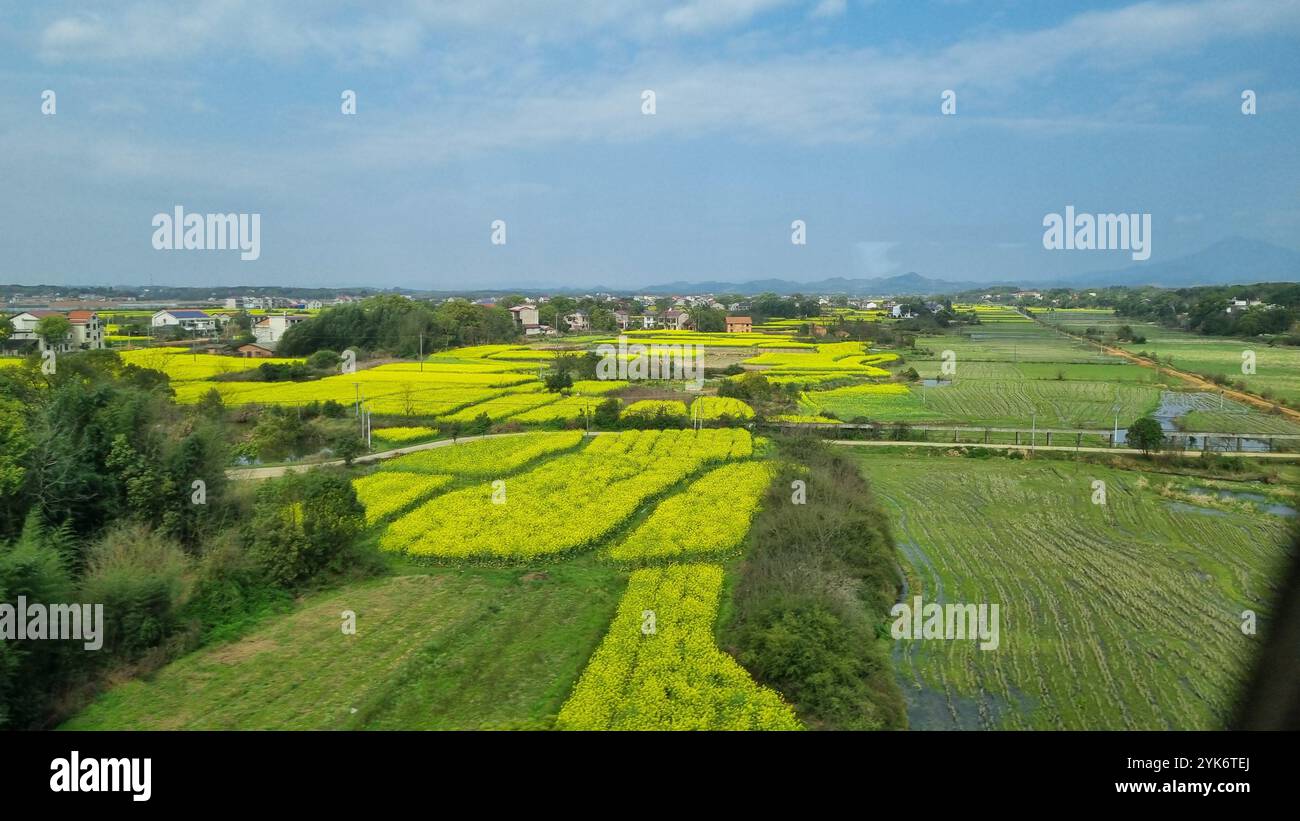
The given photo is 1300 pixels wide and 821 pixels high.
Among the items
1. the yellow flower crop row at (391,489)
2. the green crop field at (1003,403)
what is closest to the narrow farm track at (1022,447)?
the green crop field at (1003,403)

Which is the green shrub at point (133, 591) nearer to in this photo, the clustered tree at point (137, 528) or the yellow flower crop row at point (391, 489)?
the clustered tree at point (137, 528)

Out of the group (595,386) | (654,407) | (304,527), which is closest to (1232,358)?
(654,407)

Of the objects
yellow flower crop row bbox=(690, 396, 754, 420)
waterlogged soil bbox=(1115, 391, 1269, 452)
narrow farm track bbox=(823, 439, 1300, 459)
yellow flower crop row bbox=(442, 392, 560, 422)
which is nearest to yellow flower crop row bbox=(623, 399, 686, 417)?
yellow flower crop row bbox=(690, 396, 754, 420)

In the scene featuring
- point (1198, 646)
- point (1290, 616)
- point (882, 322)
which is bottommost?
point (1198, 646)

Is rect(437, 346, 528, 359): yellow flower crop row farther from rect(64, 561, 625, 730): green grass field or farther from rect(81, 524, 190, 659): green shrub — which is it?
rect(81, 524, 190, 659): green shrub
